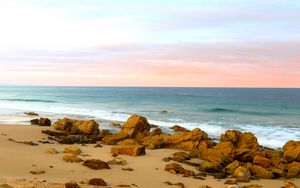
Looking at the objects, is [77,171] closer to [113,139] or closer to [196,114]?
[113,139]

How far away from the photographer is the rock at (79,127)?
27.6m

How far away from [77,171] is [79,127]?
13.2 meters

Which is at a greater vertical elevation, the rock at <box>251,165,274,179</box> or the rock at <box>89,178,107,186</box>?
the rock at <box>89,178,107,186</box>

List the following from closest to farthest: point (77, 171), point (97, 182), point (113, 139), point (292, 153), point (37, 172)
→ 1. point (97, 182)
2. point (37, 172)
3. point (77, 171)
4. point (292, 153)
5. point (113, 139)

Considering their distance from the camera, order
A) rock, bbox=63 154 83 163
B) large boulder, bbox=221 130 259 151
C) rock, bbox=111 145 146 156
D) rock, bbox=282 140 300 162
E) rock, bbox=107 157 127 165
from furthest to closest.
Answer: large boulder, bbox=221 130 259 151 < rock, bbox=282 140 300 162 < rock, bbox=111 145 146 156 < rock, bbox=107 157 127 165 < rock, bbox=63 154 83 163

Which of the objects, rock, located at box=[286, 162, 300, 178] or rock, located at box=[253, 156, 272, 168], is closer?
rock, located at box=[286, 162, 300, 178]

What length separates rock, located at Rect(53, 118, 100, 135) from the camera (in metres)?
27.6

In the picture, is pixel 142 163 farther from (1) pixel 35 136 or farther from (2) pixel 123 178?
(1) pixel 35 136

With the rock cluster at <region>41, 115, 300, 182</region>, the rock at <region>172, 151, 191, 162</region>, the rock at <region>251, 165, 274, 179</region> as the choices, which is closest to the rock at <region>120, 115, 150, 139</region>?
the rock cluster at <region>41, 115, 300, 182</region>

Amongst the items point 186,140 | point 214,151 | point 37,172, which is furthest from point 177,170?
point 186,140

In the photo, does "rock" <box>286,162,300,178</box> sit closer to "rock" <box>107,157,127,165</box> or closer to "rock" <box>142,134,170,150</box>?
"rock" <box>142,134,170,150</box>

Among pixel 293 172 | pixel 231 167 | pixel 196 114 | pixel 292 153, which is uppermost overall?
pixel 292 153

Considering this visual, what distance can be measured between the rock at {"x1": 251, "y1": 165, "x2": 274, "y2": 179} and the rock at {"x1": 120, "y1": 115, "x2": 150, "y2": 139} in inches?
370

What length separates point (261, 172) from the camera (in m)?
17.5
